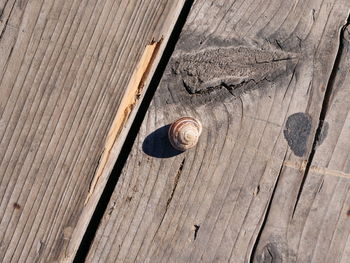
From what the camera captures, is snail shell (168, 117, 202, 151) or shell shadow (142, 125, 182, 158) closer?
snail shell (168, 117, 202, 151)

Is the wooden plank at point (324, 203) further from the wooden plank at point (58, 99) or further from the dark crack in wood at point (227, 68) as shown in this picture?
the wooden plank at point (58, 99)

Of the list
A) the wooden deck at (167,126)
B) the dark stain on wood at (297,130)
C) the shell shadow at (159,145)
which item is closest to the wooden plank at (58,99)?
the wooden deck at (167,126)

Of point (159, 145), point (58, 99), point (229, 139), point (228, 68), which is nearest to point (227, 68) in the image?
point (228, 68)

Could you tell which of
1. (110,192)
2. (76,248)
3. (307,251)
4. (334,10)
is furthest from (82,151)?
(334,10)

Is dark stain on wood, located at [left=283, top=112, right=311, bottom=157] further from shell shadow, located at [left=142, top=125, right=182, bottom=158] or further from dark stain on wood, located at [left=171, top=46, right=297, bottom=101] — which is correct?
shell shadow, located at [left=142, top=125, right=182, bottom=158]

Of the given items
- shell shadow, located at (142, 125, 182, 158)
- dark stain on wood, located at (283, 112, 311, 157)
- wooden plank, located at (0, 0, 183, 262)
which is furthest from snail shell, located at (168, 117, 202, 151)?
A: dark stain on wood, located at (283, 112, 311, 157)

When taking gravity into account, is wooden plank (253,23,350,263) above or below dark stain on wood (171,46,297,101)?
below

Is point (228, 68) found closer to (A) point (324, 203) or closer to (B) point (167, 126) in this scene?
(B) point (167, 126)
